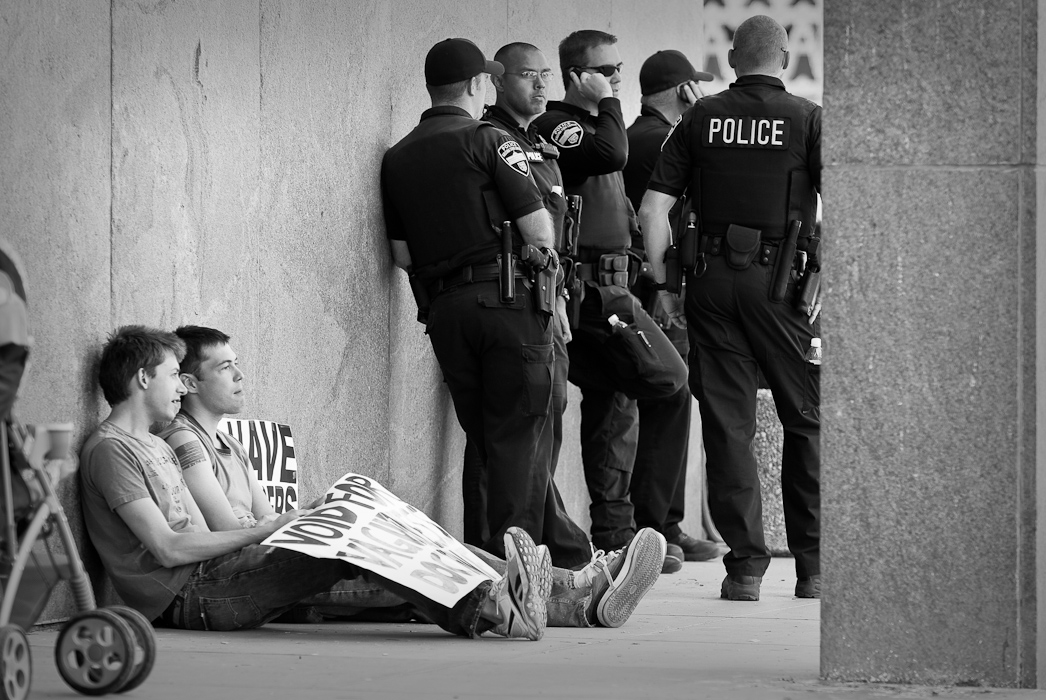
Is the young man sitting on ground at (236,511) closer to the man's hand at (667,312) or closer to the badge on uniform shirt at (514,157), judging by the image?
the badge on uniform shirt at (514,157)

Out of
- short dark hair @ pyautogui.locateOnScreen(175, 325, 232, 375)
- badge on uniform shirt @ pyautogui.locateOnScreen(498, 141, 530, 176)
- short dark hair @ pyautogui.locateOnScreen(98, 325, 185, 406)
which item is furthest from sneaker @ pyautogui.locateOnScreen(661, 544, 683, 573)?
short dark hair @ pyautogui.locateOnScreen(98, 325, 185, 406)

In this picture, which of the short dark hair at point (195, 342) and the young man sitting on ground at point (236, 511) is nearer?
the young man sitting on ground at point (236, 511)

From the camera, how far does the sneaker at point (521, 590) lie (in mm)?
5238

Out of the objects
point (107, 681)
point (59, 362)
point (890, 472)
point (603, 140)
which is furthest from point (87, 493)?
point (603, 140)

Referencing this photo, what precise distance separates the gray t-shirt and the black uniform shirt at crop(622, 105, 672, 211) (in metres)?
3.97

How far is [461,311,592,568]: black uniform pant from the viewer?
292 inches

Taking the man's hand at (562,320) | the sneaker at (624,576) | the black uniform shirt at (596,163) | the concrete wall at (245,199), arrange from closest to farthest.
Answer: the concrete wall at (245,199), the sneaker at (624,576), the man's hand at (562,320), the black uniform shirt at (596,163)

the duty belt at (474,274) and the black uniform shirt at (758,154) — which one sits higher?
the black uniform shirt at (758,154)

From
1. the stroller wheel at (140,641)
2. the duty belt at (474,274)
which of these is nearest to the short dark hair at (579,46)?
the duty belt at (474,274)

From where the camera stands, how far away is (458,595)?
208 inches

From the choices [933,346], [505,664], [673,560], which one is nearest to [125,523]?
[505,664]

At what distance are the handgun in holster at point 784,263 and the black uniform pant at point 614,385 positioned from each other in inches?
59.7

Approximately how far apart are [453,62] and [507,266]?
0.90 m

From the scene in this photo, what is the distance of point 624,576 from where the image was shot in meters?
5.76
